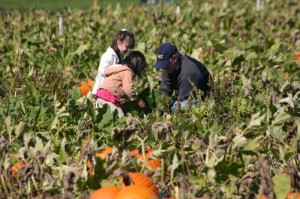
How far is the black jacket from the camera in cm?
736

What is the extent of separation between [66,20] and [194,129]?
8.93 m

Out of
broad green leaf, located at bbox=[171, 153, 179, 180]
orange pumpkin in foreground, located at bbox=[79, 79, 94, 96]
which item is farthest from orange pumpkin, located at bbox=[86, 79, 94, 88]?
broad green leaf, located at bbox=[171, 153, 179, 180]

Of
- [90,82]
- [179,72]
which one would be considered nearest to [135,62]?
[179,72]

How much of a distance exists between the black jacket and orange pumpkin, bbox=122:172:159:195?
9.48 feet

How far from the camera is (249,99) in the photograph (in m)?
7.12

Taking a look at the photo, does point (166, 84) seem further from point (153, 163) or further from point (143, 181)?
point (143, 181)

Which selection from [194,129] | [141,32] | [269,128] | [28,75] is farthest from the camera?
[141,32]

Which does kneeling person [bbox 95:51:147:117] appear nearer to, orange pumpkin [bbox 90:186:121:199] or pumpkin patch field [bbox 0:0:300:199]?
pumpkin patch field [bbox 0:0:300:199]

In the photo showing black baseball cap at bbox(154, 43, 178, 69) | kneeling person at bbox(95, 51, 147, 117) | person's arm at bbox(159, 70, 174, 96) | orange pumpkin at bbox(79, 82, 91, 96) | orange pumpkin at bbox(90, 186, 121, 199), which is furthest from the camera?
orange pumpkin at bbox(79, 82, 91, 96)

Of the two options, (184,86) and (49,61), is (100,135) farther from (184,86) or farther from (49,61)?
(49,61)

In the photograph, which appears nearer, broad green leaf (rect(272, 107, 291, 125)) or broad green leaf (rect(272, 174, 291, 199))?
broad green leaf (rect(272, 174, 291, 199))

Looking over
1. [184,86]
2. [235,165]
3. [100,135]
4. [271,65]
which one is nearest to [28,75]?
[184,86]

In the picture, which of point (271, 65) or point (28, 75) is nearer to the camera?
point (28, 75)

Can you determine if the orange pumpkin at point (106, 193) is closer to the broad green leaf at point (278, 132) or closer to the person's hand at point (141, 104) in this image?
the broad green leaf at point (278, 132)
